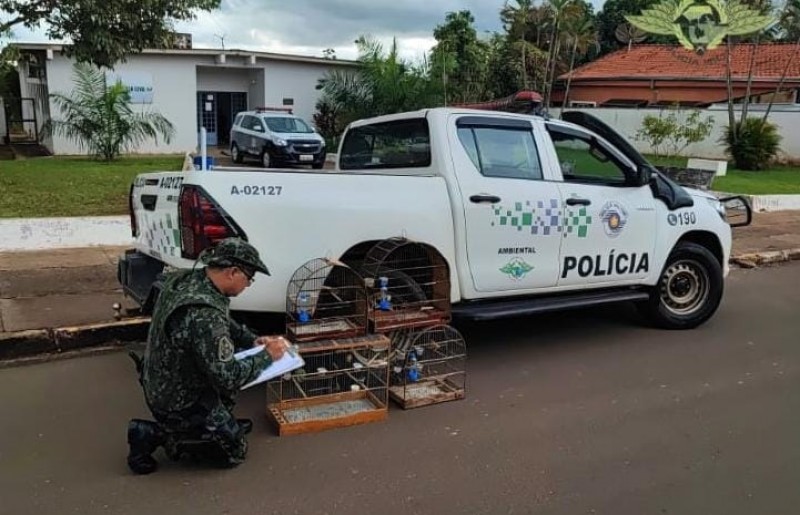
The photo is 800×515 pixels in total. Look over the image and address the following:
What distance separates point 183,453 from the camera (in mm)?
3852

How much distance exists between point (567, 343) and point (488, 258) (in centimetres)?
136

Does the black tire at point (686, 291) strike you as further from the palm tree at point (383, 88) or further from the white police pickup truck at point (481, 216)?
the palm tree at point (383, 88)

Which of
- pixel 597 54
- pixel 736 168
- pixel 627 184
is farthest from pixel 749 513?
pixel 597 54

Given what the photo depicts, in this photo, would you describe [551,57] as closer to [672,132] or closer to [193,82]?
[672,132]

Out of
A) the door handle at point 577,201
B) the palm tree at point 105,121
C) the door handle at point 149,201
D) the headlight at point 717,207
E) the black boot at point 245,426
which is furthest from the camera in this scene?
the palm tree at point 105,121

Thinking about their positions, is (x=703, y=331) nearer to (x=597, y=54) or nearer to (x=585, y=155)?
(x=585, y=155)

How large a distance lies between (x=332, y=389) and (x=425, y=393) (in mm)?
623

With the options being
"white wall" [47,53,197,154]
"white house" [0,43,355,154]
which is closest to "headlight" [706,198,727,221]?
"white house" [0,43,355,154]

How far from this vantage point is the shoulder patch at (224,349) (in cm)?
349

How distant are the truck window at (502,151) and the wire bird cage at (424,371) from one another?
1280 mm

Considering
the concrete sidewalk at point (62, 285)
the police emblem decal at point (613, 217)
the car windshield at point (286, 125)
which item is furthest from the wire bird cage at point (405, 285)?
the car windshield at point (286, 125)

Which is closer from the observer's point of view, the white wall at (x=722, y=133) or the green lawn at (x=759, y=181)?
the green lawn at (x=759, y=181)

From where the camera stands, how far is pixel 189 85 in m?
26.3

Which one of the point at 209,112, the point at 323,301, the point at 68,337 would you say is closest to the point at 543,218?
the point at 323,301
